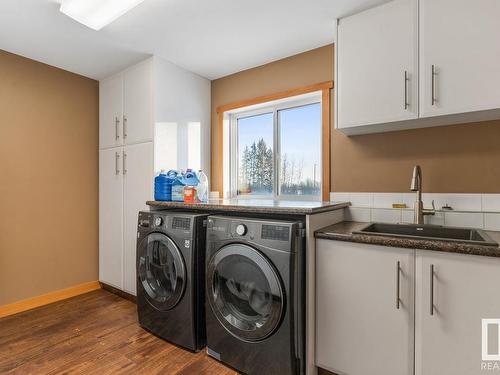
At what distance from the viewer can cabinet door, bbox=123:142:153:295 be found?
2.37 metres

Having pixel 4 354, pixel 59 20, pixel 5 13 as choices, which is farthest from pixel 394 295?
pixel 5 13

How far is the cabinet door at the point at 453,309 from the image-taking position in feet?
3.64

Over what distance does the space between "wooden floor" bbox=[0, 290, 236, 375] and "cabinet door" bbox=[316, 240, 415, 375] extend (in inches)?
26.2

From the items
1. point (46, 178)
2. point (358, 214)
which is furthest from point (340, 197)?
point (46, 178)

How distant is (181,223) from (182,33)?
54.4 inches

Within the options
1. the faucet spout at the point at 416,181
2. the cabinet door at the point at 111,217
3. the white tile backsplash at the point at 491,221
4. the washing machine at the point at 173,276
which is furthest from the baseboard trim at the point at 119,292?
the white tile backsplash at the point at 491,221

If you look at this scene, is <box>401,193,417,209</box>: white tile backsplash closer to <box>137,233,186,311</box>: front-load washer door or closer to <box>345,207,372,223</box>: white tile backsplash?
<box>345,207,372,223</box>: white tile backsplash

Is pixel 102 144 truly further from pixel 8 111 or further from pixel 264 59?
pixel 264 59

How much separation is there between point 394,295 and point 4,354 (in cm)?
233

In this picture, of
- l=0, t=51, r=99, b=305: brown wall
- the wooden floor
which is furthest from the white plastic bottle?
l=0, t=51, r=99, b=305: brown wall

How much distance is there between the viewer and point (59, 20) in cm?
184

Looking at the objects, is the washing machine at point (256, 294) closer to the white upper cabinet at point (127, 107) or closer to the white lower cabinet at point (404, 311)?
the white lower cabinet at point (404, 311)

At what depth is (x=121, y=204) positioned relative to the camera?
8.54 feet

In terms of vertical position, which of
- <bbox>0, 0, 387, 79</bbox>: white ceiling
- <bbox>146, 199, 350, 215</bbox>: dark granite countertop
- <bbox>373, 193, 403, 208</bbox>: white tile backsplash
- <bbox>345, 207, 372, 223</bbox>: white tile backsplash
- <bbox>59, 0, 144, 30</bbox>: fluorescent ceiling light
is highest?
<bbox>0, 0, 387, 79</bbox>: white ceiling
